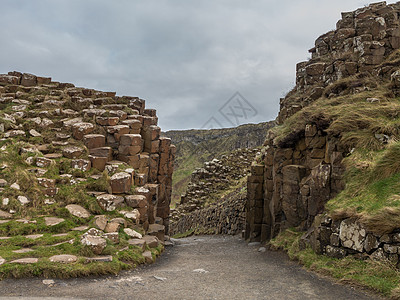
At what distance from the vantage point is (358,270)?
702 centimetres


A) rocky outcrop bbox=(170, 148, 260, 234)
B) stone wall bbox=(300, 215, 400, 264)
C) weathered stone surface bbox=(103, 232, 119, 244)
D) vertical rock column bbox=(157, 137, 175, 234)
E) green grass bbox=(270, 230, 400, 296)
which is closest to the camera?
green grass bbox=(270, 230, 400, 296)

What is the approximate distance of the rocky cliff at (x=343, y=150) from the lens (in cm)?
793

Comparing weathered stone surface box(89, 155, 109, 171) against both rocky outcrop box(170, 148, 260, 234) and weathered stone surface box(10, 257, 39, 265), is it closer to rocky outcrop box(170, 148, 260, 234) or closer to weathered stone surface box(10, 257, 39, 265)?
weathered stone surface box(10, 257, 39, 265)

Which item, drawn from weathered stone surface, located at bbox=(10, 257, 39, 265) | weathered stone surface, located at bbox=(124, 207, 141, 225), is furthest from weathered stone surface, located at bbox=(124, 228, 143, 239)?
weathered stone surface, located at bbox=(10, 257, 39, 265)

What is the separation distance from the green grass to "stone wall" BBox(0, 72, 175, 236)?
690cm

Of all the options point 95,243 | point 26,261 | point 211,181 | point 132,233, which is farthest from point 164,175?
point 211,181

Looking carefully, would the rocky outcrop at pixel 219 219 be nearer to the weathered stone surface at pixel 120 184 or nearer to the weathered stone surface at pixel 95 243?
the weathered stone surface at pixel 120 184

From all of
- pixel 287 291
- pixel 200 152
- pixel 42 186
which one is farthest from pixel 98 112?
pixel 200 152

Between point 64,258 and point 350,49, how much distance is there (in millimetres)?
17409

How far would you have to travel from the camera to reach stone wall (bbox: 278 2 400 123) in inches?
602

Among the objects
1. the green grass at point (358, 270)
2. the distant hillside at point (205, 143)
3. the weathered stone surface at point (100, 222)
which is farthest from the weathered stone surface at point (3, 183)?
the distant hillside at point (205, 143)

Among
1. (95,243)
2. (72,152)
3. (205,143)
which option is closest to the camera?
(95,243)

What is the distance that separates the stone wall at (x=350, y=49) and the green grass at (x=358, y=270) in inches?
347

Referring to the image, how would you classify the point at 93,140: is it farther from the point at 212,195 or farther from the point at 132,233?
the point at 212,195
